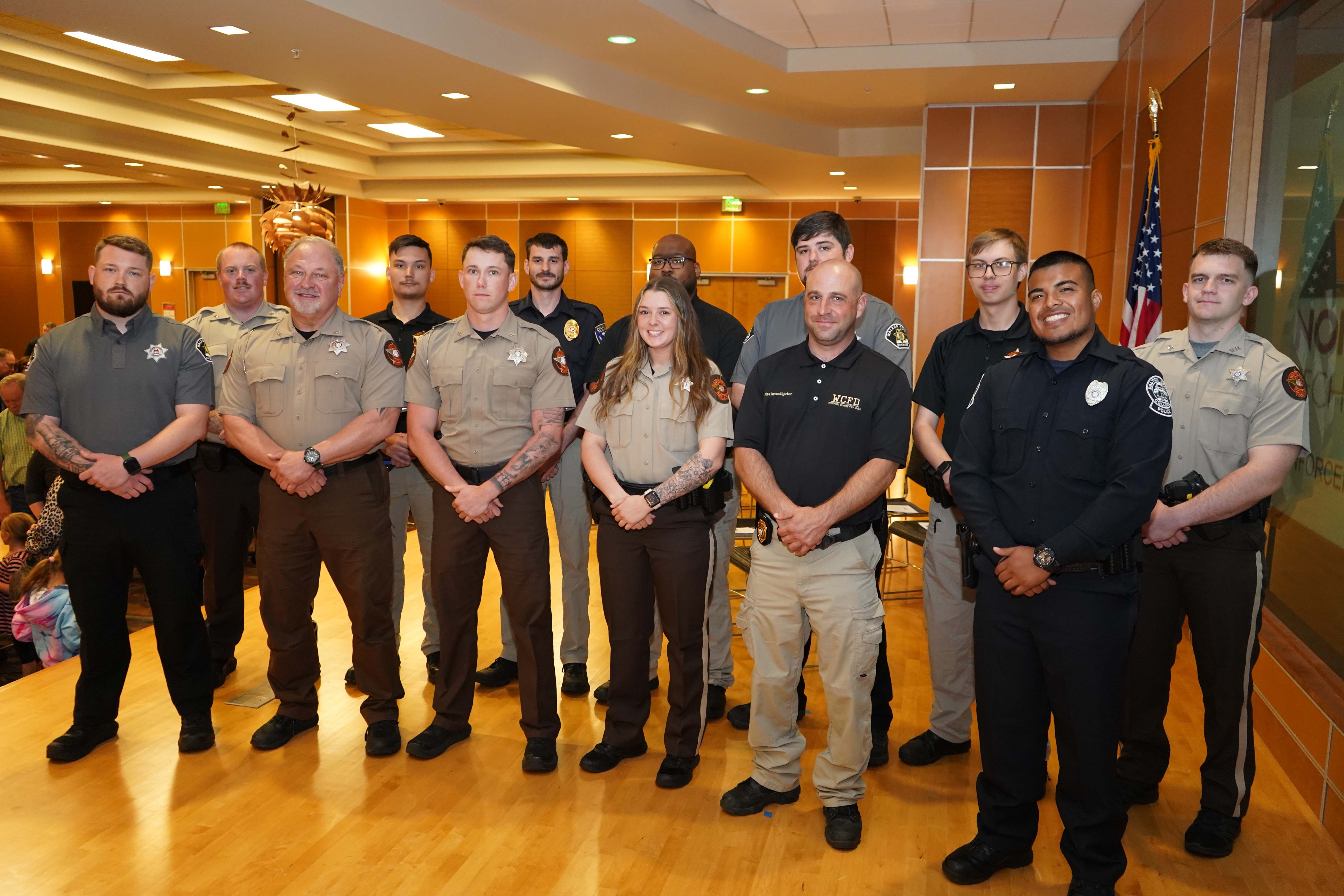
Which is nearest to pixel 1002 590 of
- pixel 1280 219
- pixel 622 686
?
pixel 622 686

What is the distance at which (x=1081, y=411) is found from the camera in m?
2.45

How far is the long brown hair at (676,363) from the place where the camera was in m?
3.16

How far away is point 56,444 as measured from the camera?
3264mm

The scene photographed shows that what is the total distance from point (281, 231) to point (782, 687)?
5.88 metres

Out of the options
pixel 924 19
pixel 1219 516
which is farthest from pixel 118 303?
pixel 924 19

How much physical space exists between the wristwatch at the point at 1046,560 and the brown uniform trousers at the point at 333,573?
7.49 feet

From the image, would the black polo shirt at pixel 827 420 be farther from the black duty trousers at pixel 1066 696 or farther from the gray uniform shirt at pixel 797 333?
the black duty trousers at pixel 1066 696

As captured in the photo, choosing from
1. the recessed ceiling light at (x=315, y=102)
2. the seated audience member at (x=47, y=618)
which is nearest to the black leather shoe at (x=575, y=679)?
the seated audience member at (x=47, y=618)

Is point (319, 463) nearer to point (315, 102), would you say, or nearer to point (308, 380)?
point (308, 380)

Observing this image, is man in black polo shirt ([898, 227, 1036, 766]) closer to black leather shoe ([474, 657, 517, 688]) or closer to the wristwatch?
the wristwatch

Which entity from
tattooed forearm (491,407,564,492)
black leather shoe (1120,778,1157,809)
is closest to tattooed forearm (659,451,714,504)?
tattooed forearm (491,407,564,492)

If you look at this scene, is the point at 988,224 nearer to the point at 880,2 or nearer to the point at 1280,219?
the point at 880,2

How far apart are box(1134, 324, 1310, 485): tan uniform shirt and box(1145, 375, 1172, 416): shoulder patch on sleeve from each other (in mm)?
464

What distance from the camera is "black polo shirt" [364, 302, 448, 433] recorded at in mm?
4129
